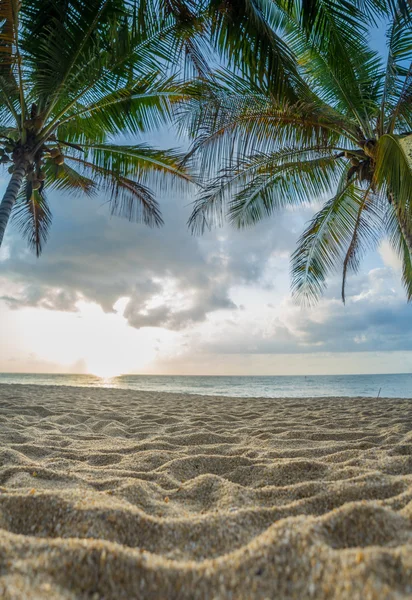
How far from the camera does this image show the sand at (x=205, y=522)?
0.80m

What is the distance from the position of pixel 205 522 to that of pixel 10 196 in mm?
4665

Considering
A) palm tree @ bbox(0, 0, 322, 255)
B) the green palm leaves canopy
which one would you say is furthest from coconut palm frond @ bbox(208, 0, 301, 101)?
the green palm leaves canopy

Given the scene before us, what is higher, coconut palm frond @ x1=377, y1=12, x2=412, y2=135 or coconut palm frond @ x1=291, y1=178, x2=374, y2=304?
coconut palm frond @ x1=377, y1=12, x2=412, y2=135

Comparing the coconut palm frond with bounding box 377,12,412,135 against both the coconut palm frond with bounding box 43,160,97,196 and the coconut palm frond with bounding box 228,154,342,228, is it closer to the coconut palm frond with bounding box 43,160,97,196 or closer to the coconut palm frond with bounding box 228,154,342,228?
the coconut palm frond with bounding box 228,154,342,228

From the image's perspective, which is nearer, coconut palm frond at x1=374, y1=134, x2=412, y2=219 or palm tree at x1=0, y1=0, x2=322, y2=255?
coconut palm frond at x1=374, y1=134, x2=412, y2=219

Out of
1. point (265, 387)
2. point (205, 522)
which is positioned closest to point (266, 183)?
point (205, 522)

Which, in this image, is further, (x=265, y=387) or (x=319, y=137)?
(x=265, y=387)

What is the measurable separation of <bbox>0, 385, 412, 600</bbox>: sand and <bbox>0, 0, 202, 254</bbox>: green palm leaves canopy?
3.68 metres

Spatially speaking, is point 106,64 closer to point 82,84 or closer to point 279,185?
point 82,84

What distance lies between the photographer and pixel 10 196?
449 cm

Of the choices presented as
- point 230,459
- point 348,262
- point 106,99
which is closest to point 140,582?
point 230,459

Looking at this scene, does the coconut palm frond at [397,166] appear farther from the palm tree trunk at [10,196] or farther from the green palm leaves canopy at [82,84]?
the palm tree trunk at [10,196]

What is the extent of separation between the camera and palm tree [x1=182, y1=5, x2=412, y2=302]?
4.30 m

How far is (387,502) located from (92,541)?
997 millimetres
